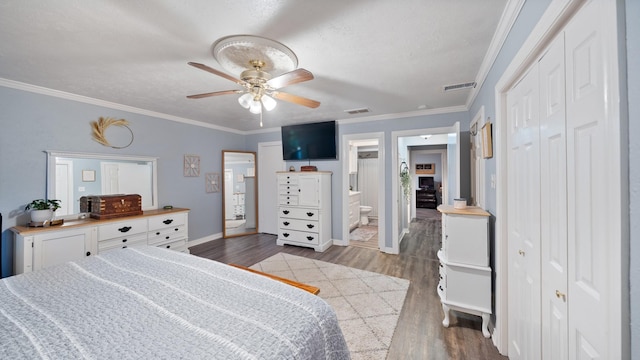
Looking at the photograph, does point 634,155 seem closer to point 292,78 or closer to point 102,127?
point 292,78

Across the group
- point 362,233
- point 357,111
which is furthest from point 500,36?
point 362,233

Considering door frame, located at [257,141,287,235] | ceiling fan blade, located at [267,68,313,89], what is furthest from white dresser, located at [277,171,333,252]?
ceiling fan blade, located at [267,68,313,89]

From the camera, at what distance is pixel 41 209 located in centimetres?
260

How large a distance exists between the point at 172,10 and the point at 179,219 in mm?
3137

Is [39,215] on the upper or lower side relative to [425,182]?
lower

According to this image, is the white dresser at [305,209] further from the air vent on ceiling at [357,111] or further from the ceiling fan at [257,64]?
the ceiling fan at [257,64]

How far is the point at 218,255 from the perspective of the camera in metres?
3.88

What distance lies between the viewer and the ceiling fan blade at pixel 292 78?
5.49 ft

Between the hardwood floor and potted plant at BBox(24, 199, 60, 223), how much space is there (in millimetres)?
1873

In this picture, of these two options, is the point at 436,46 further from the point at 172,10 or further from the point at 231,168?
the point at 231,168

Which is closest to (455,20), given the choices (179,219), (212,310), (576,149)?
(576,149)

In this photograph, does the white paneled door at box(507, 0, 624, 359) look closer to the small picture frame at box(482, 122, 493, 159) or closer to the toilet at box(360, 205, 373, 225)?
the small picture frame at box(482, 122, 493, 159)

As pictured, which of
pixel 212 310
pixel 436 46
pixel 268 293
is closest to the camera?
pixel 212 310

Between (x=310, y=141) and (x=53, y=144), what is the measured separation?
3.52m
